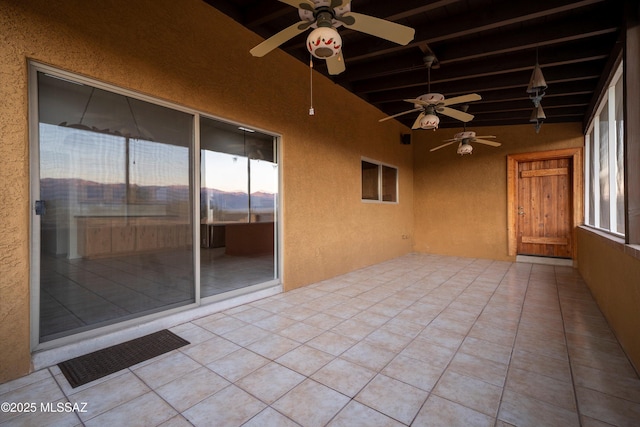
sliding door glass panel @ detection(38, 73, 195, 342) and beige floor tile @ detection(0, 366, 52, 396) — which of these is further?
sliding door glass panel @ detection(38, 73, 195, 342)


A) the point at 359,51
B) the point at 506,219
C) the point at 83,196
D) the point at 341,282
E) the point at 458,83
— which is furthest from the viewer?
the point at 506,219

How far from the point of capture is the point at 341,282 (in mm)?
4316

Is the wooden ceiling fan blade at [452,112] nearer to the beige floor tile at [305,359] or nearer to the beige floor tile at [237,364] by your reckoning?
the beige floor tile at [305,359]

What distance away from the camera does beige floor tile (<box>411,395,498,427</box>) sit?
1465 millimetres

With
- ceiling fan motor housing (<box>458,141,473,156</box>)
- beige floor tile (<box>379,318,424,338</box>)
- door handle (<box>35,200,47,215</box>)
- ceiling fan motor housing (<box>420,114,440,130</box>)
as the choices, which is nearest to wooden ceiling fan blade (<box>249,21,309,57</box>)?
door handle (<box>35,200,47,215</box>)

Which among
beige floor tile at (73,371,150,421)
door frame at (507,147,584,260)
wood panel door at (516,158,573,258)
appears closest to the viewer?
beige floor tile at (73,371,150,421)

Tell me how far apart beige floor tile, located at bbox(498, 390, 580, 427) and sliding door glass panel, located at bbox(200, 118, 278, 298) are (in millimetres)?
2677

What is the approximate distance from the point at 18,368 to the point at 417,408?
2.47 m

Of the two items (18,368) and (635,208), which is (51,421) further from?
(635,208)

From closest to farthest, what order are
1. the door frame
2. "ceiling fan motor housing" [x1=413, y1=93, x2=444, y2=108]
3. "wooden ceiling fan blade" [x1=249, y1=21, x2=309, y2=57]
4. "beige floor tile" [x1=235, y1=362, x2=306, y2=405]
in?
"beige floor tile" [x1=235, y1=362, x2=306, y2=405] < "wooden ceiling fan blade" [x1=249, y1=21, x2=309, y2=57] < "ceiling fan motor housing" [x1=413, y1=93, x2=444, y2=108] < the door frame

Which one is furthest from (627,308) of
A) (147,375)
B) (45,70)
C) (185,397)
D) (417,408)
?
(45,70)

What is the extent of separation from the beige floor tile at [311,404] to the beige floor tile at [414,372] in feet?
1.42

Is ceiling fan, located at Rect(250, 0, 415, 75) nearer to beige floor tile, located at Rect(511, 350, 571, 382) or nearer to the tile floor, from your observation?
the tile floor

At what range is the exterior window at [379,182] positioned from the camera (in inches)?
222
